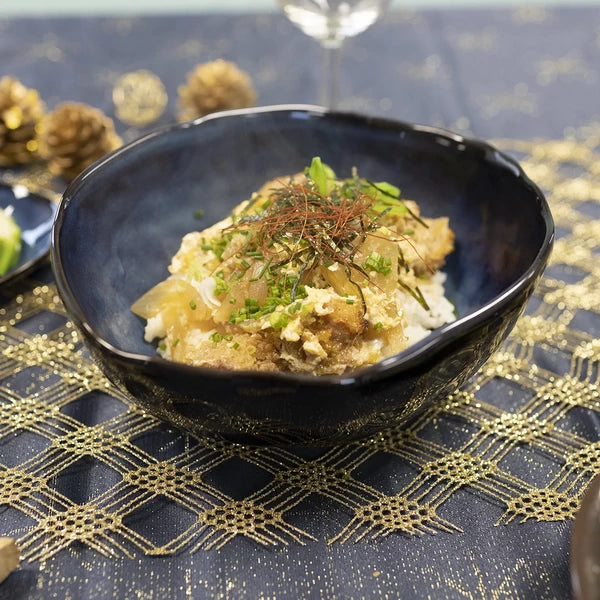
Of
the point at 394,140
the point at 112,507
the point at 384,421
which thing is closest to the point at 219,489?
the point at 112,507

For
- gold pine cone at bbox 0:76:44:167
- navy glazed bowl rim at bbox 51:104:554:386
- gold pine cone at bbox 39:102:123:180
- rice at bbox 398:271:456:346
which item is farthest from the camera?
gold pine cone at bbox 0:76:44:167

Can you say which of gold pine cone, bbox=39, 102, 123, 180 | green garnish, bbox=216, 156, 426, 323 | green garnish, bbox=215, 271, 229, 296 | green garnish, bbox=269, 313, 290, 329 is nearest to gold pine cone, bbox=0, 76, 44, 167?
gold pine cone, bbox=39, 102, 123, 180

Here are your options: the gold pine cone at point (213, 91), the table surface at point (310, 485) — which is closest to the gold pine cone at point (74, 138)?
the gold pine cone at point (213, 91)

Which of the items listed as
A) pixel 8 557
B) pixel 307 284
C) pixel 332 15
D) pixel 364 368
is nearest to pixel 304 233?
pixel 307 284

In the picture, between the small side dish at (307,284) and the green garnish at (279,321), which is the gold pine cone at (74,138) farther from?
the green garnish at (279,321)

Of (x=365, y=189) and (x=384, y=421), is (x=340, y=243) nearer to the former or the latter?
(x=365, y=189)

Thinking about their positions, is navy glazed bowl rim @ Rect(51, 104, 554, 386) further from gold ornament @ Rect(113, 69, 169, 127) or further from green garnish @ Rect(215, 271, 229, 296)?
gold ornament @ Rect(113, 69, 169, 127)
